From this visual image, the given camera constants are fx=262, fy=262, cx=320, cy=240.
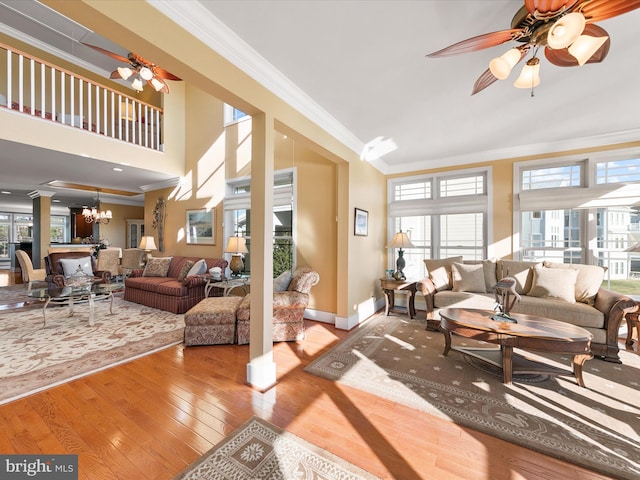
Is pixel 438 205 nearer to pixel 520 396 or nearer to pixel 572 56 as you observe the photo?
pixel 572 56

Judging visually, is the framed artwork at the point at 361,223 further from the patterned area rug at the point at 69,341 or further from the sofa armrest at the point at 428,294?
the patterned area rug at the point at 69,341

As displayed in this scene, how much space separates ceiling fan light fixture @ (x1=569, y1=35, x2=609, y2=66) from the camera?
4.88ft

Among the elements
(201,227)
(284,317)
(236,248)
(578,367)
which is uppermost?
(201,227)

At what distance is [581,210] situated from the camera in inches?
156

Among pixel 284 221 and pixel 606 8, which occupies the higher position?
pixel 606 8

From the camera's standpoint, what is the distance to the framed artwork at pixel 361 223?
4098mm

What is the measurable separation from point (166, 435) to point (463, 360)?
9.30 ft

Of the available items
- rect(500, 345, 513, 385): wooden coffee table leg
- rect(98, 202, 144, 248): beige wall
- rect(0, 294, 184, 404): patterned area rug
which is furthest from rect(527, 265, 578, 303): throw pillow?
rect(98, 202, 144, 248): beige wall

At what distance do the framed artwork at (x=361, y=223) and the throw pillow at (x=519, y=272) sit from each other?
213cm

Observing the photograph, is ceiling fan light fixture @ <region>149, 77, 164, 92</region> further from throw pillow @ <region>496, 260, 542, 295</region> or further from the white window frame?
throw pillow @ <region>496, 260, 542, 295</region>

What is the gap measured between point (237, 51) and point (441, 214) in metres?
4.18

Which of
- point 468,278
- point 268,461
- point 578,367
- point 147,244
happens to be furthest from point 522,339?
point 147,244

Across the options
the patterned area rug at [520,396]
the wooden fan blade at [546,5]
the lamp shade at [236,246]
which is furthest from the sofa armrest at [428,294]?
the wooden fan blade at [546,5]

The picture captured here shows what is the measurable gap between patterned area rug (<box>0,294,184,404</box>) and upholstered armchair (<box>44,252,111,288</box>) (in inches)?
22.9
